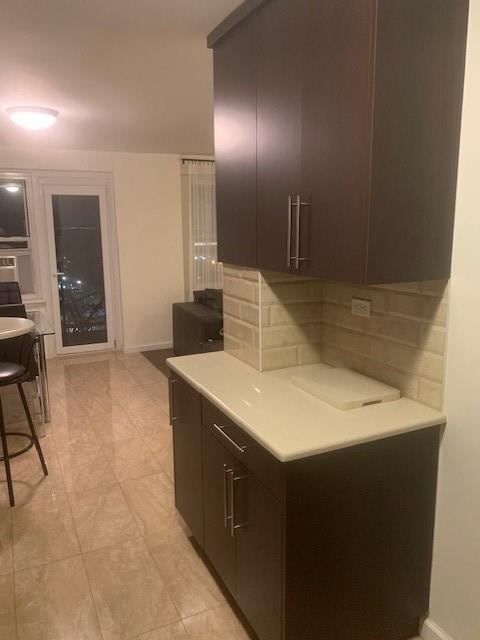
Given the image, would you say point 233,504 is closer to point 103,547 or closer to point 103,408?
point 103,547

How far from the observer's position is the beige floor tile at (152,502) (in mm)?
2637

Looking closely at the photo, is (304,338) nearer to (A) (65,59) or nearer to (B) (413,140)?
(B) (413,140)

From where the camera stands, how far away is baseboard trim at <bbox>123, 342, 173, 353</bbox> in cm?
621

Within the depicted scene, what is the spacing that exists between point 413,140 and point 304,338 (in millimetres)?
1082

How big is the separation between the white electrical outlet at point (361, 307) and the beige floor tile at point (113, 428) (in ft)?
A: 7.66

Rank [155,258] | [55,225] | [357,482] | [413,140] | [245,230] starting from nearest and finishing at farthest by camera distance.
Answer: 1. [413,140]
2. [357,482]
3. [245,230]
4. [55,225]
5. [155,258]

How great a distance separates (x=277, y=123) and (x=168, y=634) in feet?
6.64

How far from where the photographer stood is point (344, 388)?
6.08 feet

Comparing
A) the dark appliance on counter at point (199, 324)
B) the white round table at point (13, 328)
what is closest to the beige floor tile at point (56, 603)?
the white round table at point (13, 328)

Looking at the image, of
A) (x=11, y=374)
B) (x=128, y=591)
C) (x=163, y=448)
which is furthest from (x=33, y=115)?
(x=128, y=591)

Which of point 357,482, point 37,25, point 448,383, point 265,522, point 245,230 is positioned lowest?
point 265,522

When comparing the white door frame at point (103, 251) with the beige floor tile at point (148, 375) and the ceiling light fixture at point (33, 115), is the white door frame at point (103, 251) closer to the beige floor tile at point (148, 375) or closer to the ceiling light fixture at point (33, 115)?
the beige floor tile at point (148, 375)

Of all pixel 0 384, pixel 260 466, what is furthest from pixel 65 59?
pixel 260 466

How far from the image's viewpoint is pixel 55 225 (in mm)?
5742
